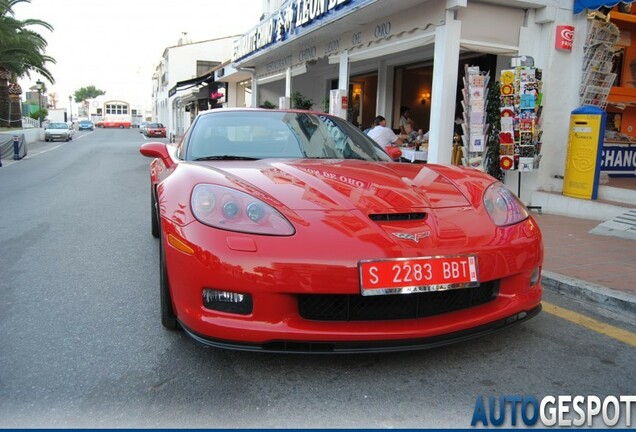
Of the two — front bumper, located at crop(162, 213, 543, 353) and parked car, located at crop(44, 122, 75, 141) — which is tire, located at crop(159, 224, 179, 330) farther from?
parked car, located at crop(44, 122, 75, 141)

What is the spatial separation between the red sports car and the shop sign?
733cm

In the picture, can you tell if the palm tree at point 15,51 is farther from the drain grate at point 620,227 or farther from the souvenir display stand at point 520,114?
the drain grate at point 620,227

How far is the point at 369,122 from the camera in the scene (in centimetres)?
1684

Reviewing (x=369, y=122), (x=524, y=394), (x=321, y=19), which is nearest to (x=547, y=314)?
(x=524, y=394)

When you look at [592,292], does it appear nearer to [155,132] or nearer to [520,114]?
[520,114]

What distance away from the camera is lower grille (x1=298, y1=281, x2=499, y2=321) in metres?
2.12

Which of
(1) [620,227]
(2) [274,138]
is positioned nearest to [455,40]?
(1) [620,227]

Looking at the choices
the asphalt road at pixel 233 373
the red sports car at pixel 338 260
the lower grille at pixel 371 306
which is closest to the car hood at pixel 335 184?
the red sports car at pixel 338 260

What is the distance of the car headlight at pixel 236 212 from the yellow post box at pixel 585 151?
244 inches

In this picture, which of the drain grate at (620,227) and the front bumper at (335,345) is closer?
the front bumper at (335,345)

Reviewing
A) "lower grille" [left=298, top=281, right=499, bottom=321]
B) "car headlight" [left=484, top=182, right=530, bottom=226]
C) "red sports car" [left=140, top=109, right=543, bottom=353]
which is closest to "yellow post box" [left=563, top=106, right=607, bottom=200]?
"car headlight" [left=484, top=182, right=530, bottom=226]

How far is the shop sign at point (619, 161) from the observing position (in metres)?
8.77

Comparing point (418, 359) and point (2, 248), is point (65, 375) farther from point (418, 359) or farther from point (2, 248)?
point (2, 248)

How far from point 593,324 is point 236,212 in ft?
7.62
